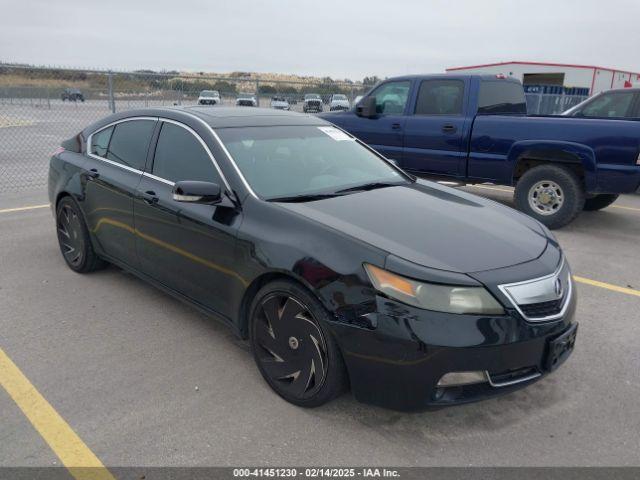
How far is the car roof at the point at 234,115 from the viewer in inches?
152

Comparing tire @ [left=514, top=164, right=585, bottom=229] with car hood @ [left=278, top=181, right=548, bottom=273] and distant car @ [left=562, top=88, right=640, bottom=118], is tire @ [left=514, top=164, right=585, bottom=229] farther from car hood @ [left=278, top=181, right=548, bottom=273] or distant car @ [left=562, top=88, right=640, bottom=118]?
car hood @ [left=278, top=181, right=548, bottom=273]

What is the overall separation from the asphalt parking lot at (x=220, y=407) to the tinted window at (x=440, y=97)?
3989 millimetres

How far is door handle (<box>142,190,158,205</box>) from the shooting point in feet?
12.6

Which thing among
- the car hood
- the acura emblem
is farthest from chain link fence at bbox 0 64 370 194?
the acura emblem

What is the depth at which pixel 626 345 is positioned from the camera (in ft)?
12.6

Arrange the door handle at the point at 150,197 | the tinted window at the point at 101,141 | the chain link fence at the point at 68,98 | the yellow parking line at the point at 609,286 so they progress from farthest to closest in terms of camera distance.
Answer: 1. the chain link fence at the point at 68,98
2. the yellow parking line at the point at 609,286
3. the tinted window at the point at 101,141
4. the door handle at the point at 150,197

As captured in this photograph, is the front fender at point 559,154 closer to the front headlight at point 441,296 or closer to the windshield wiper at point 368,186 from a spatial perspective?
the windshield wiper at point 368,186

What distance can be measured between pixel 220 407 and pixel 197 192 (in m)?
1.25

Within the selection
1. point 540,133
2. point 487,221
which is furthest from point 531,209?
→ point 487,221

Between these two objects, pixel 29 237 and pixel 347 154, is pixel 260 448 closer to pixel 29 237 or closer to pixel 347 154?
pixel 347 154

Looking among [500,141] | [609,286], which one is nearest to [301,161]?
[609,286]

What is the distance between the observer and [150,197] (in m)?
3.88

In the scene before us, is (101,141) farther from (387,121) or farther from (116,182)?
(387,121)

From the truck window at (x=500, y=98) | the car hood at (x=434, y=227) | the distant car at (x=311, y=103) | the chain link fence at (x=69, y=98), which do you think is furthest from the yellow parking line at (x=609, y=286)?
the distant car at (x=311, y=103)
